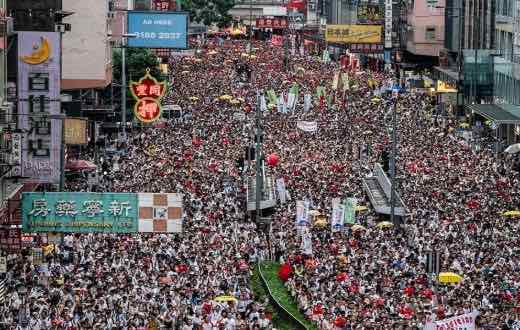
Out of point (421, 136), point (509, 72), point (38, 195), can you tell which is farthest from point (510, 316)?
point (509, 72)

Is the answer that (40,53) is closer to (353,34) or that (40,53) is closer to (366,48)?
(353,34)

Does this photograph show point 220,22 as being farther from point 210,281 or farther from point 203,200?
point 210,281

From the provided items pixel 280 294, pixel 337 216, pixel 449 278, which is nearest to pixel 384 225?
pixel 337 216

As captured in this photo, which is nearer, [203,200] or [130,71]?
[203,200]

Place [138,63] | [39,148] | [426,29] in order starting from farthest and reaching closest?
[426,29]
[138,63]
[39,148]

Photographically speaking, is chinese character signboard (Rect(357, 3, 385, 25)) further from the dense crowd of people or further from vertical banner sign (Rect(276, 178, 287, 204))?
vertical banner sign (Rect(276, 178, 287, 204))

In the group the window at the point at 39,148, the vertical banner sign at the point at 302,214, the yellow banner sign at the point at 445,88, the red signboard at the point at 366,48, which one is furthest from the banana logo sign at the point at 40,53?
the red signboard at the point at 366,48
